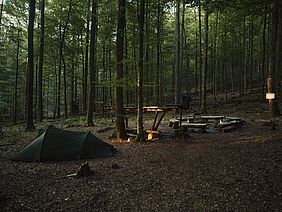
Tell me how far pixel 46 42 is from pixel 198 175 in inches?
897

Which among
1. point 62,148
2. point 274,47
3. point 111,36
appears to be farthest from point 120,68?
point 111,36

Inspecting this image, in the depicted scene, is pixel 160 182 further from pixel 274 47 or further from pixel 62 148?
pixel 274 47

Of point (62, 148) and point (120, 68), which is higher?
point (120, 68)

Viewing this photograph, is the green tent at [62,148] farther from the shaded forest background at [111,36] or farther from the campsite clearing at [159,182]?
the shaded forest background at [111,36]

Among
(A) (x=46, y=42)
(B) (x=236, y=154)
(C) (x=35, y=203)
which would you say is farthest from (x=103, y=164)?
(A) (x=46, y=42)

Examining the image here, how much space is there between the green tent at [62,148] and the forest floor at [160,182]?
0.36m

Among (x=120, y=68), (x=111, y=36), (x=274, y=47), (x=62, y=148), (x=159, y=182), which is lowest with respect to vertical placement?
(x=159, y=182)

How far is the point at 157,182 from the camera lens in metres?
5.52

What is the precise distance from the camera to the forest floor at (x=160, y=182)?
438cm

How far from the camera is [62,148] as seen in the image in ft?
26.2

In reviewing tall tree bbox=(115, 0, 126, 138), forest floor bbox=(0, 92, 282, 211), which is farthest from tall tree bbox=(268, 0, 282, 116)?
tall tree bbox=(115, 0, 126, 138)

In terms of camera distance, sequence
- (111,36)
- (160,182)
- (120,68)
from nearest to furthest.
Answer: (160,182)
(120,68)
(111,36)

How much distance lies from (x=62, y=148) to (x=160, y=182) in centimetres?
404

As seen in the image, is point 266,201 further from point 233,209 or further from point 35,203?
point 35,203
